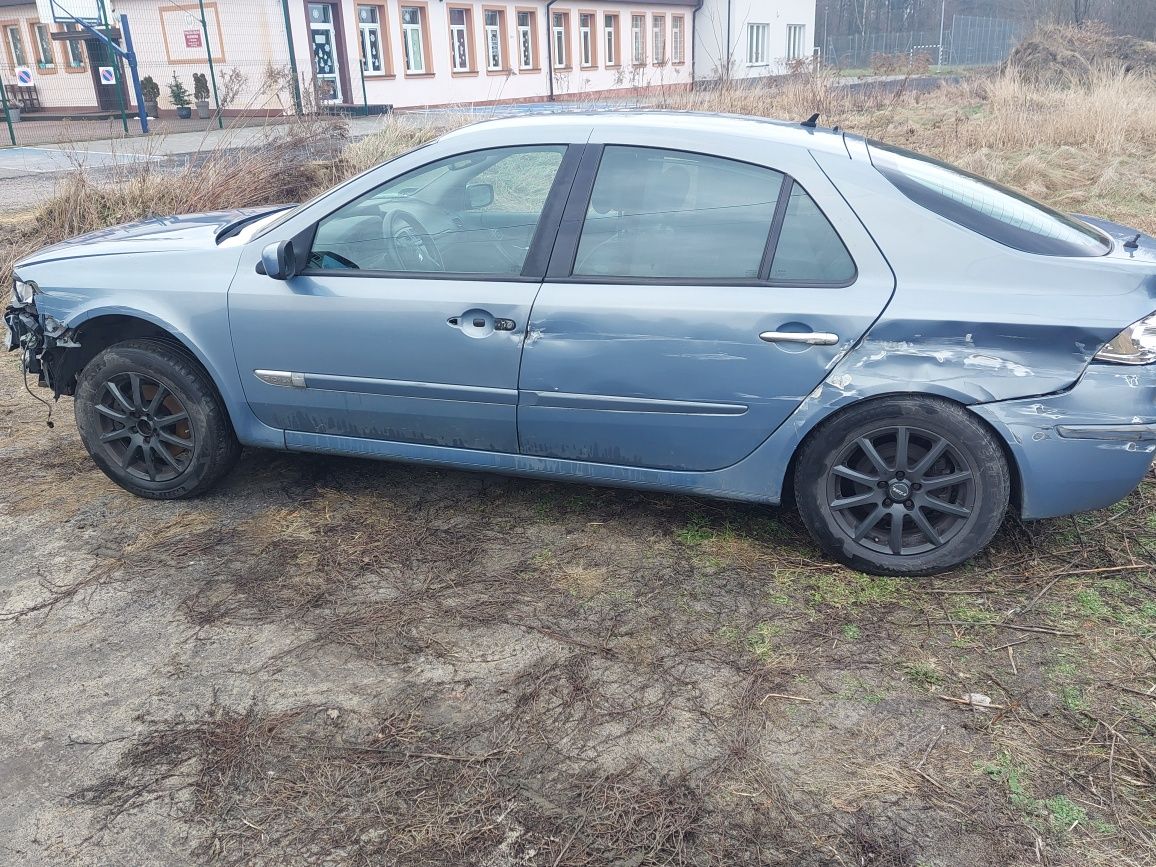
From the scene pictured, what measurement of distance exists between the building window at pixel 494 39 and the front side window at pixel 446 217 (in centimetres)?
2789

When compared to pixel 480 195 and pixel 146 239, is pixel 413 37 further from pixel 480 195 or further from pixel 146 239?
pixel 480 195

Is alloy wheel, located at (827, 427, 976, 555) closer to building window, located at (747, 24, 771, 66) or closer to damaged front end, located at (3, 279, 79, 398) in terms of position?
damaged front end, located at (3, 279, 79, 398)

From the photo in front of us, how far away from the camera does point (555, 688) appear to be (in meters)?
2.90

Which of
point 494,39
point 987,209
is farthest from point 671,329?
point 494,39

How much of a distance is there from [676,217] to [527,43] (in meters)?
30.5

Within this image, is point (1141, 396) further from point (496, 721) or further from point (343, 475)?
point (343, 475)

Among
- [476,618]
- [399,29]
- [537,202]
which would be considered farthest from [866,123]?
[399,29]

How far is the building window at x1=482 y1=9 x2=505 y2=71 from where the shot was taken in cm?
2944

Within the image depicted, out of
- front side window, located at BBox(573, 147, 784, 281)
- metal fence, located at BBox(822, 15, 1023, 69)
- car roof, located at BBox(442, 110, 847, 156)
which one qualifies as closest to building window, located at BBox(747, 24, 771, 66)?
metal fence, located at BBox(822, 15, 1023, 69)

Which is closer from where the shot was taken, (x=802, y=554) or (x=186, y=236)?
(x=802, y=554)

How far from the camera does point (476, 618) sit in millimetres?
3281

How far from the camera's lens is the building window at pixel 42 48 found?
27761 mm

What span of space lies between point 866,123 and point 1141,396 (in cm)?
1309

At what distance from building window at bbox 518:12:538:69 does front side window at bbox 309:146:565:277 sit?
2946 centimetres
